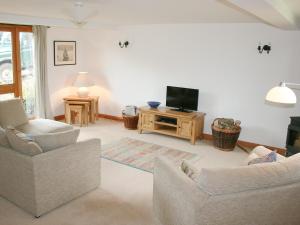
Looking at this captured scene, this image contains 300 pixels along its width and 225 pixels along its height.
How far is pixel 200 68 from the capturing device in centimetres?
601

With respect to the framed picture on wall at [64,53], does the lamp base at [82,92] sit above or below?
below

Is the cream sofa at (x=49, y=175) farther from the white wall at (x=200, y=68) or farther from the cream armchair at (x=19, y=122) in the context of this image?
the white wall at (x=200, y=68)

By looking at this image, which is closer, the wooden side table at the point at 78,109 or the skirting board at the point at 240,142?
the skirting board at the point at 240,142

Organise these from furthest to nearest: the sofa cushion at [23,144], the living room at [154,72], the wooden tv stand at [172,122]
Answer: the wooden tv stand at [172,122] < the living room at [154,72] < the sofa cushion at [23,144]

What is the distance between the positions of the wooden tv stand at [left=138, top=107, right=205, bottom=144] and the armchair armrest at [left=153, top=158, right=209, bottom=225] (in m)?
2.74

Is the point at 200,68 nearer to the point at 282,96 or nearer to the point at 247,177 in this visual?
the point at 282,96

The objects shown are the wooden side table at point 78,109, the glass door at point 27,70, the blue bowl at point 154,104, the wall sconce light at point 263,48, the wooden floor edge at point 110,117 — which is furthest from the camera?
the wooden floor edge at point 110,117

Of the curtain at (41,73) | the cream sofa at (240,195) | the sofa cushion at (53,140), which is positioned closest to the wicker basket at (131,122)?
the curtain at (41,73)

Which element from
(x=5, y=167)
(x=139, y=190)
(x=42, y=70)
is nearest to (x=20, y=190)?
(x=5, y=167)

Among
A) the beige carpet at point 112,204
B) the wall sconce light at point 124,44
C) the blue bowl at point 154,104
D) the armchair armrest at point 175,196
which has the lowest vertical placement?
the beige carpet at point 112,204

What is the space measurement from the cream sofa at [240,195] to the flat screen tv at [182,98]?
3338 millimetres

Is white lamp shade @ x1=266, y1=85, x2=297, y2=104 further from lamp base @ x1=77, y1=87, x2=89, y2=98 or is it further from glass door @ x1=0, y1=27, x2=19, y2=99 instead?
glass door @ x1=0, y1=27, x2=19, y2=99

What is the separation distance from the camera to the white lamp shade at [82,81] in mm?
6816

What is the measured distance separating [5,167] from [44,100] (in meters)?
3.42
